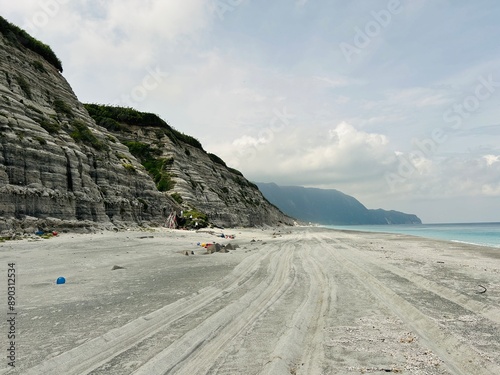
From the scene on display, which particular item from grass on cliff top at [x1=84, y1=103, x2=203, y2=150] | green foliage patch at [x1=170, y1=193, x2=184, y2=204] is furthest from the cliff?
grass on cliff top at [x1=84, y1=103, x2=203, y2=150]

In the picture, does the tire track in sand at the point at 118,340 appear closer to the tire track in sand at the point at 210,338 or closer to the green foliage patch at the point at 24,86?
the tire track in sand at the point at 210,338

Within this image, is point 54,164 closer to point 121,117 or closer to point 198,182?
point 198,182

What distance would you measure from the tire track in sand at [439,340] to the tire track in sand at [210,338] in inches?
112

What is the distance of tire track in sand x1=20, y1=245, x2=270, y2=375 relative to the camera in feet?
13.2

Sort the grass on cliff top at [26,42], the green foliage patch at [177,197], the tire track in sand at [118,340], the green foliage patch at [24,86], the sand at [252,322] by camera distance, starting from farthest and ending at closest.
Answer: the green foliage patch at [177,197] < the grass on cliff top at [26,42] < the green foliage patch at [24,86] < the sand at [252,322] < the tire track in sand at [118,340]

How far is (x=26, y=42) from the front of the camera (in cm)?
3822

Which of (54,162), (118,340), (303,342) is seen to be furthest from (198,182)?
(303,342)

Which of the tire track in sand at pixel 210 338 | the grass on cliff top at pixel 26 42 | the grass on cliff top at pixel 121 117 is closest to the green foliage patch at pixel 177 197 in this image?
the grass on cliff top at pixel 121 117

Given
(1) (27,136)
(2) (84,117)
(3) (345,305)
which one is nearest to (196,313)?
(3) (345,305)

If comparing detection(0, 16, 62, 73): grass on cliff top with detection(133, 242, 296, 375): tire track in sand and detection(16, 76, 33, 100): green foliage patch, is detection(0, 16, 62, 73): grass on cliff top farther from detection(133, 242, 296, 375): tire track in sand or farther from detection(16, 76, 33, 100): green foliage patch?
detection(133, 242, 296, 375): tire track in sand

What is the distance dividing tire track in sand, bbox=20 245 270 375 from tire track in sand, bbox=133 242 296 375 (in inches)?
26.1

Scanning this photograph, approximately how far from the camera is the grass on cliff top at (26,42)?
35125 millimetres

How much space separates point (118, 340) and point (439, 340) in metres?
5.29

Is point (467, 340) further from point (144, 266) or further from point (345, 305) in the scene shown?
point (144, 266)
